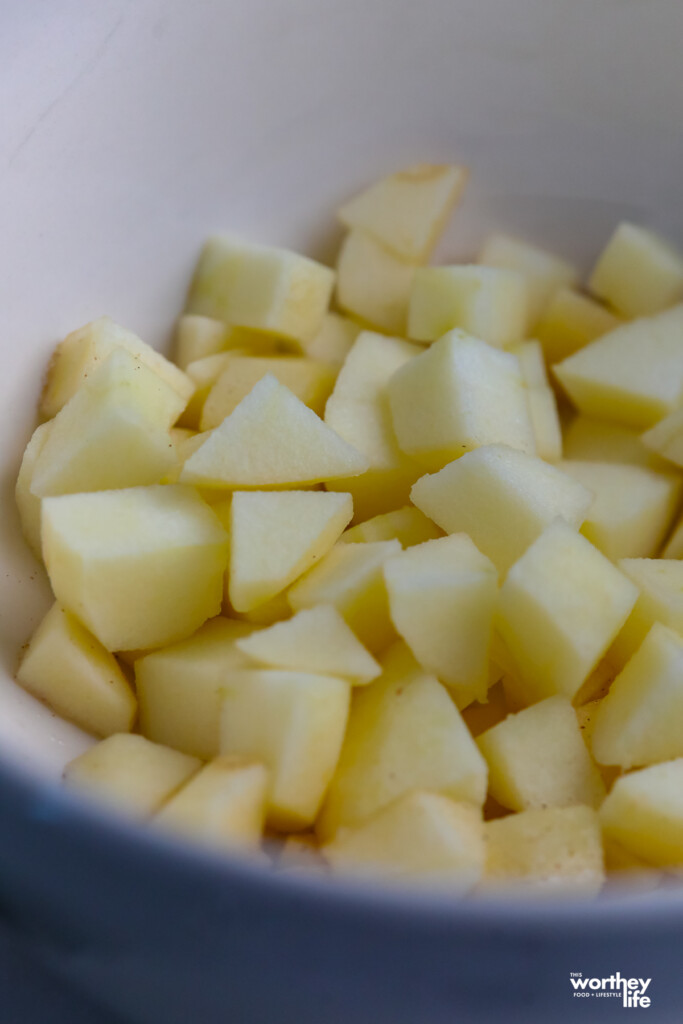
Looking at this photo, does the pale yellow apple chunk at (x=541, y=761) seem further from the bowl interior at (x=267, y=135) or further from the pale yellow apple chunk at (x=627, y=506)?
the bowl interior at (x=267, y=135)

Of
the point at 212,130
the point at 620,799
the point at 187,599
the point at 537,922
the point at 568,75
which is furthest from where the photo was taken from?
the point at 568,75

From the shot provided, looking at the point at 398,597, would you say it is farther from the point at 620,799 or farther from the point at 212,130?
the point at 212,130

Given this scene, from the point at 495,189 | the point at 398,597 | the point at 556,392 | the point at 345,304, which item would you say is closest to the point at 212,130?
the point at 345,304

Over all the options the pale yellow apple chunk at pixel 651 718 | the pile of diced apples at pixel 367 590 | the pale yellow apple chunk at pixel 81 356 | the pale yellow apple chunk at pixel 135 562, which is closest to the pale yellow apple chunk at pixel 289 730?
the pile of diced apples at pixel 367 590

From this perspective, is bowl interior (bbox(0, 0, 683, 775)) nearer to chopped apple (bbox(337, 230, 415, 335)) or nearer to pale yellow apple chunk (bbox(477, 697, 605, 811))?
chopped apple (bbox(337, 230, 415, 335))

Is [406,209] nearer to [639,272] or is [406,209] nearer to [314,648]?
[639,272]

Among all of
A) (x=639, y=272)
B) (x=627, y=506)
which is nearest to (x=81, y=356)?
(x=627, y=506)

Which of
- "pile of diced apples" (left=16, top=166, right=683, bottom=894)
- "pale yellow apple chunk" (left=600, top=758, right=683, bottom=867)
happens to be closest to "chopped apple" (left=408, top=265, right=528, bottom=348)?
"pile of diced apples" (left=16, top=166, right=683, bottom=894)
